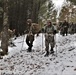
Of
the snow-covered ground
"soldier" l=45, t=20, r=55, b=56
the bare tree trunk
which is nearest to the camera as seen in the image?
the snow-covered ground

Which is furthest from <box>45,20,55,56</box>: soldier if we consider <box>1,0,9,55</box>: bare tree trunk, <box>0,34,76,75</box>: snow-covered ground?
<box>1,0,9,55</box>: bare tree trunk

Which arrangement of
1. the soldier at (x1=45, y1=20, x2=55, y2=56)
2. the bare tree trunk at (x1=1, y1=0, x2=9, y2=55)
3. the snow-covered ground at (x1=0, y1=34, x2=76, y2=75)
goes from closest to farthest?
the snow-covered ground at (x1=0, y1=34, x2=76, y2=75) → the soldier at (x1=45, y1=20, x2=55, y2=56) → the bare tree trunk at (x1=1, y1=0, x2=9, y2=55)

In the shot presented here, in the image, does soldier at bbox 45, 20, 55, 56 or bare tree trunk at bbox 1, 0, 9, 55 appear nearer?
soldier at bbox 45, 20, 55, 56

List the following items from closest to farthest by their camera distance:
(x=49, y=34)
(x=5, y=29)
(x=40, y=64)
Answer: (x=40, y=64) → (x=49, y=34) → (x=5, y=29)

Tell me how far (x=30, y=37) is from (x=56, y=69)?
746 centimetres

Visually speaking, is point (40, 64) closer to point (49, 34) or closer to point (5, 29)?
point (49, 34)

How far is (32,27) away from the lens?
817 inches

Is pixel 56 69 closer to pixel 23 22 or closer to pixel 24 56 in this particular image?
pixel 24 56

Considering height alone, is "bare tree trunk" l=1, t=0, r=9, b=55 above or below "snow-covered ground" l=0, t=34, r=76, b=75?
above

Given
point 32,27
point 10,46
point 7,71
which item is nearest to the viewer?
point 7,71

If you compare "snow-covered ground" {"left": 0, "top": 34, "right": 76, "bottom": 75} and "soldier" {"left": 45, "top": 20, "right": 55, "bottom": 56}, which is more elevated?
"soldier" {"left": 45, "top": 20, "right": 55, "bottom": 56}

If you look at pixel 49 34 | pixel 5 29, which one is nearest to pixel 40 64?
pixel 49 34

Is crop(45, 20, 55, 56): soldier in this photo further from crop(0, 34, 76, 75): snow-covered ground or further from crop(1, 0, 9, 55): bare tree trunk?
crop(1, 0, 9, 55): bare tree trunk

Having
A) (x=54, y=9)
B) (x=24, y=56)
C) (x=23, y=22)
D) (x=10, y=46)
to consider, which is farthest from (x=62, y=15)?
(x=24, y=56)
